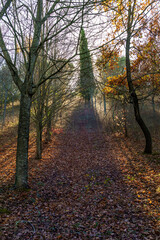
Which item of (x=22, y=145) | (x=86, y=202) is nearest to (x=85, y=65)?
(x=22, y=145)

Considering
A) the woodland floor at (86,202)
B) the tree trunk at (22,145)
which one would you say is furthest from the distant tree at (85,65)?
the woodland floor at (86,202)

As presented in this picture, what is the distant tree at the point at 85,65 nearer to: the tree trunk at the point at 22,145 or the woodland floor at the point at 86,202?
the tree trunk at the point at 22,145

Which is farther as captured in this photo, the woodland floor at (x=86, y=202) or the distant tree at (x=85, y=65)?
the distant tree at (x=85, y=65)

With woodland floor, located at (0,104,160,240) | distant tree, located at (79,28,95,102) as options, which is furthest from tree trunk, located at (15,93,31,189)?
distant tree, located at (79,28,95,102)

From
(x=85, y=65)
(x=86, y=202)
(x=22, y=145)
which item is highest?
(x=85, y=65)

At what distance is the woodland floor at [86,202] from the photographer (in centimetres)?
388

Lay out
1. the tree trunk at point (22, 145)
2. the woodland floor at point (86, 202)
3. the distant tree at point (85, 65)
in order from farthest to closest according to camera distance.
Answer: the tree trunk at point (22, 145)
the distant tree at point (85, 65)
the woodland floor at point (86, 202)

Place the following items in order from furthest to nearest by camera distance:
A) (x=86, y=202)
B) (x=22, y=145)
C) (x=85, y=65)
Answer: (x=85, y=65), (x=22, y=145), (x=86, y=202)

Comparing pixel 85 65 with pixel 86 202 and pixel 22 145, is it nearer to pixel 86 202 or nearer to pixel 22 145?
pixel 22 145

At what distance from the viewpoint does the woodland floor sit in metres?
3.88

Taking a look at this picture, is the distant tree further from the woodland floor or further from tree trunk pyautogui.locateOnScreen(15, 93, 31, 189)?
the woodland floor

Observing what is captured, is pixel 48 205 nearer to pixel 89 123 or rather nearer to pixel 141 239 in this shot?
pixel 141 239

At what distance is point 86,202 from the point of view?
547cm

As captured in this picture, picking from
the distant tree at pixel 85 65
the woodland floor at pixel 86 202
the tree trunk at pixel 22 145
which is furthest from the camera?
the tree trunk at pixel 22 145
